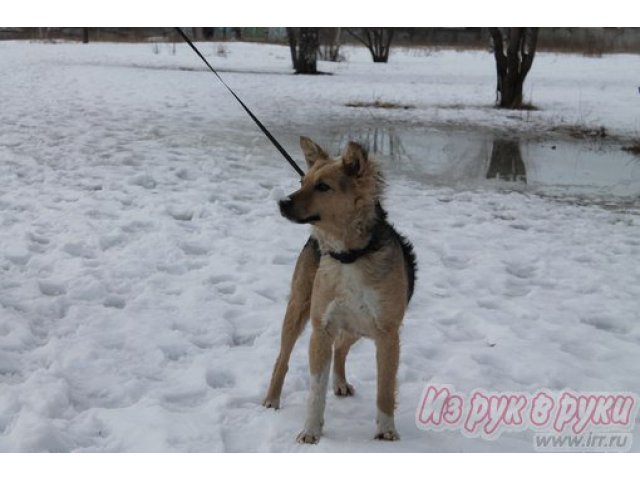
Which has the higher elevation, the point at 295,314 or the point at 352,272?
the point at 352,272

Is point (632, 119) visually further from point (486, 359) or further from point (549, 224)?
point (486, 359)

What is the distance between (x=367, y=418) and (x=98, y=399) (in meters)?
1.56

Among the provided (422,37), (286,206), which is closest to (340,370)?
(286,206)

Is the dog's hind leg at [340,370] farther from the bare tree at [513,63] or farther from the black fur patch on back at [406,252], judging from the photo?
the bare tree at [513,63]

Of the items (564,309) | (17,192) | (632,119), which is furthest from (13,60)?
(564,309)

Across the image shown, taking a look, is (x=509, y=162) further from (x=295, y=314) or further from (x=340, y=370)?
(x=295, y=314)

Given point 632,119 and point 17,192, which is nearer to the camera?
point 17,192

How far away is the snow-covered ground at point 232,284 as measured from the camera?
373 centimetres

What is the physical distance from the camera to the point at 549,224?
7465mm

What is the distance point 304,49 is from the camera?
78.7ft

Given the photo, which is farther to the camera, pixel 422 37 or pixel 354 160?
pixel 422 37

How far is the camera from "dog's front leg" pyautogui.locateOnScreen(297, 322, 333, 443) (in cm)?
351

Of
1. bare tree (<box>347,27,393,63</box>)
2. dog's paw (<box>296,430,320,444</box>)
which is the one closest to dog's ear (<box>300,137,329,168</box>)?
dog's paw (<box>296,430,320,444</box>)

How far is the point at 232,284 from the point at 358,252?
2247 millimetres
